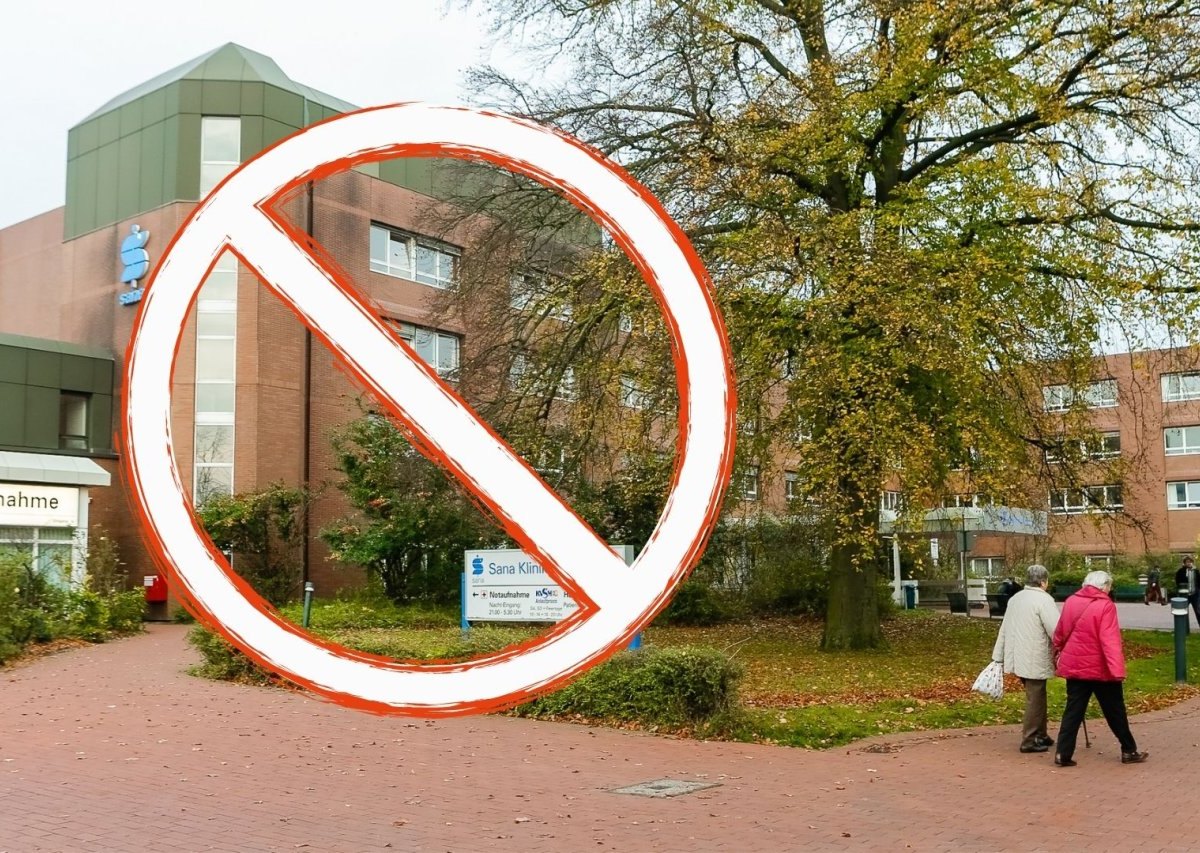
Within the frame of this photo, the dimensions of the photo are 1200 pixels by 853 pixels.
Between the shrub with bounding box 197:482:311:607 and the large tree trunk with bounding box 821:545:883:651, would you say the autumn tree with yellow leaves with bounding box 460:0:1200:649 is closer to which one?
the large tree trunk with bounding box 821:545:883:651

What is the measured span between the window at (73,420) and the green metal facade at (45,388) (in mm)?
150

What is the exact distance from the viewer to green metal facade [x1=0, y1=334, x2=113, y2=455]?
34500mm

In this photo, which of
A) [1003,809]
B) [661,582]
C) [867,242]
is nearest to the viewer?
[661,582]

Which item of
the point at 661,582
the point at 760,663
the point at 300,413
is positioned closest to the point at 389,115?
the point at 661,582

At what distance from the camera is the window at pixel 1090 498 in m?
20.8

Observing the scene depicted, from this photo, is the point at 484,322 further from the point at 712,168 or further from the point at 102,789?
the point at 102,789

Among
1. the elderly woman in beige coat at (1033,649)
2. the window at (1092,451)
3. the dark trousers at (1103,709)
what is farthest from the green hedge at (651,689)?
the window at (1092,451)

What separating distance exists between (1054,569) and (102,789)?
5421 cm

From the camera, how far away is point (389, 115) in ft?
13.4

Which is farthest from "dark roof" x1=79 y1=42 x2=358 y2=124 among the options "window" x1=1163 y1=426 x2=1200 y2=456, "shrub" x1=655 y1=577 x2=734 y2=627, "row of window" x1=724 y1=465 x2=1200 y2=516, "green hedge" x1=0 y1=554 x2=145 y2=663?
"window" x1=1163 y1=426 x2=1200 y2=456

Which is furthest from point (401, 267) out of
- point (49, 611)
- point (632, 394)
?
point (632, 394)

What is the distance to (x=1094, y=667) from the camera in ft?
34.8

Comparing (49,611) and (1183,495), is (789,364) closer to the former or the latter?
(49,611)
